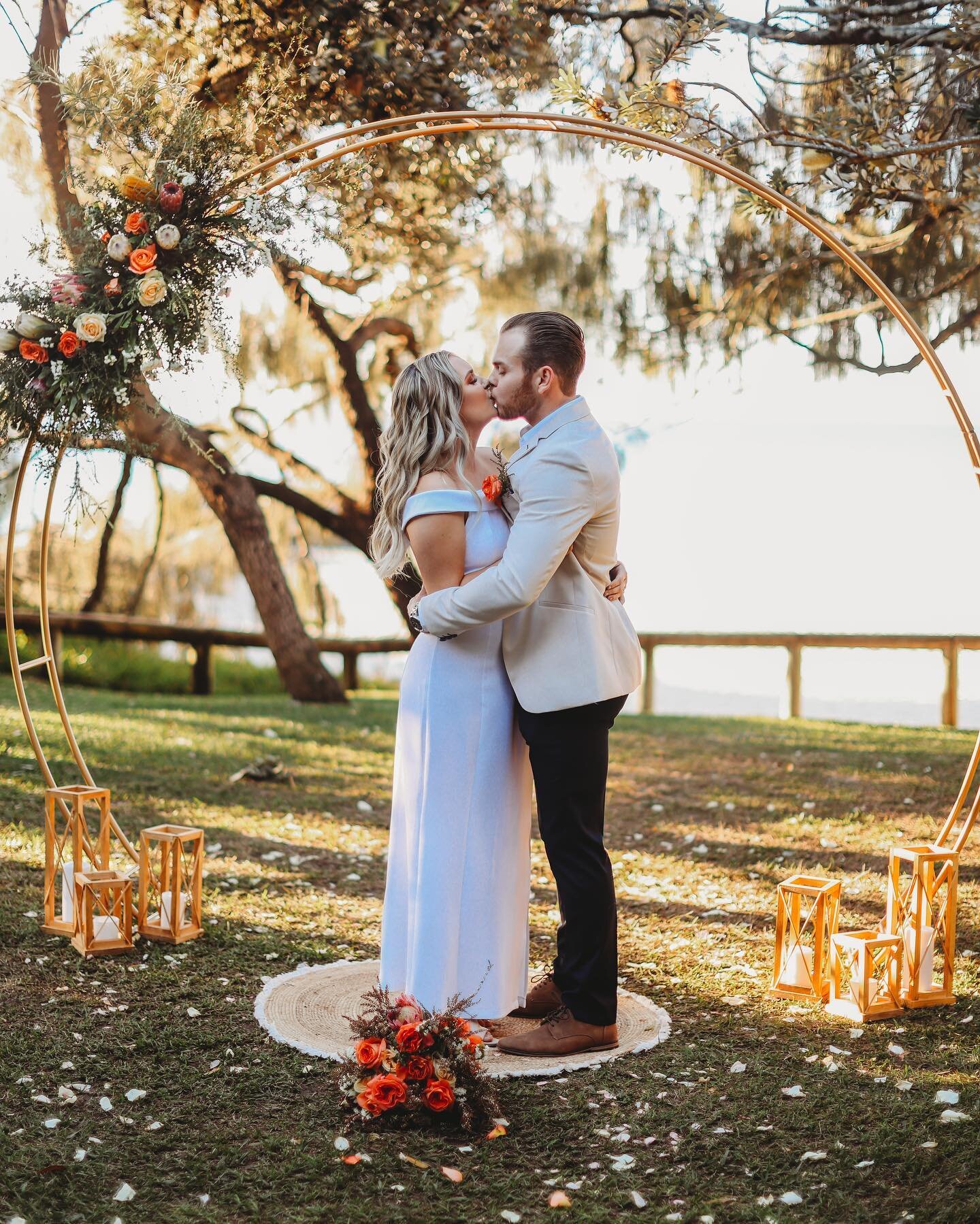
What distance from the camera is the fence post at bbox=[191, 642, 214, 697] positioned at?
951 cm

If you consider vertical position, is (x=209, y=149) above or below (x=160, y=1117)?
above

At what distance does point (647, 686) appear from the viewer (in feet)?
31.6

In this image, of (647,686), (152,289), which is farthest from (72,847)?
(647,686)

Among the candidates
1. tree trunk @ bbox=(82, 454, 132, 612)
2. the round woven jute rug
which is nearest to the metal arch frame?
the round woven jute rug

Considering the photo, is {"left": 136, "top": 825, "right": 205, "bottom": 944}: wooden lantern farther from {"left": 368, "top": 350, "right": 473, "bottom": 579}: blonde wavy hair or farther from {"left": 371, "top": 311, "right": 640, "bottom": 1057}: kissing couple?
{"left": 368, "top": 350, "right": 473, "bottom": 579}: blonde wavy hair

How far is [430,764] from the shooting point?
2.78m

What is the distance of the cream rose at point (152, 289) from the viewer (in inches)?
121

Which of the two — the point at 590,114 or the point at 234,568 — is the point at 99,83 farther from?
the point at 234,568

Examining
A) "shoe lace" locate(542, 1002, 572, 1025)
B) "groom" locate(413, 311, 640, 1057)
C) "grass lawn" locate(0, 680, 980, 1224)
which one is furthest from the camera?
"shoe lace" locate(542, 1002, 572, 1025)

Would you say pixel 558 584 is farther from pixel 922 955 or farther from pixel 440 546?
pixel 922 955

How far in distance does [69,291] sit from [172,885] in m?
1.72

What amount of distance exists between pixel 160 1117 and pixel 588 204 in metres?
7.15

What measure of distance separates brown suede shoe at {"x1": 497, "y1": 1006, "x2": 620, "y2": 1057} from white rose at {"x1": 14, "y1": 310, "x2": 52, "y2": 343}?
2.22 m

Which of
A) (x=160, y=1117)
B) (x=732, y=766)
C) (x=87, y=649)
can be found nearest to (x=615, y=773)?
(x=732, y=766)
